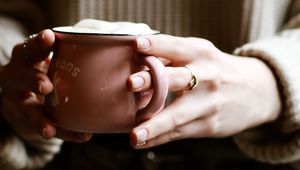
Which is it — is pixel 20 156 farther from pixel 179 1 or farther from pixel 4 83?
pixel 179 1

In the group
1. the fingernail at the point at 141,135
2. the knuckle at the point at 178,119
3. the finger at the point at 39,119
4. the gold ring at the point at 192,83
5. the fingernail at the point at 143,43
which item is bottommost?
A: the finger at the point at 39,119

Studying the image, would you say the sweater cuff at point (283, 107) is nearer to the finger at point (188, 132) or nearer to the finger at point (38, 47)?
the finger at point (188, 132)

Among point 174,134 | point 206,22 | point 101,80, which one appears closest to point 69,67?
point 101,80

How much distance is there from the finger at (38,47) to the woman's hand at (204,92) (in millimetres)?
92

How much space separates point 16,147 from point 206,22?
0.34 meters

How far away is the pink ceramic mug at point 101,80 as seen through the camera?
444 mm

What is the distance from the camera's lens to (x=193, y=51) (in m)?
0.52

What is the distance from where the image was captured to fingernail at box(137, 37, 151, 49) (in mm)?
438

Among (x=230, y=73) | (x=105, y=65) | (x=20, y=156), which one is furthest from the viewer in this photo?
(x=20, y=156)

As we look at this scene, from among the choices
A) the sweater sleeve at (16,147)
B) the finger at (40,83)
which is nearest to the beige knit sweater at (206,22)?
the sweater sleeve at (16,147)

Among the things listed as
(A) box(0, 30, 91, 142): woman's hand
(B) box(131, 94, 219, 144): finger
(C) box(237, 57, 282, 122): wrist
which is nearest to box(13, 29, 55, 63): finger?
(A) box(0, 30, 91, 142): woman's hand

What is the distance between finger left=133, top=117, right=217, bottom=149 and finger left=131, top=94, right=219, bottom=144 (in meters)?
0.01

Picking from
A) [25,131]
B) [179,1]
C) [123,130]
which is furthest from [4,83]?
[179,1]

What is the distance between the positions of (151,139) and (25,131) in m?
0.20
